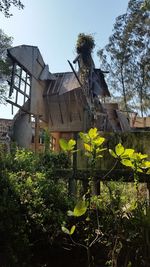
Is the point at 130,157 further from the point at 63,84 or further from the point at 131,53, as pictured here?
the point at 131,53

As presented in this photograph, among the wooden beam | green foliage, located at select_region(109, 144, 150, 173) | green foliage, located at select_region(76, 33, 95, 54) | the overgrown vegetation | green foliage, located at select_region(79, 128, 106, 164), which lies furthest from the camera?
green foliage, located at select_region(76, 33, 95, 54)

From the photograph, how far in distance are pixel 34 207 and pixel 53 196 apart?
407mm

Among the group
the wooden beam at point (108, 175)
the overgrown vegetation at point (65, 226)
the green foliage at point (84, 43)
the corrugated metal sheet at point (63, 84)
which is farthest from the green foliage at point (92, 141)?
the green foliage at point (84, 43)

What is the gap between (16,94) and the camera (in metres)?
13.5

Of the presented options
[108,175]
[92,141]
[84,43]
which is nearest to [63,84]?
[84,43]

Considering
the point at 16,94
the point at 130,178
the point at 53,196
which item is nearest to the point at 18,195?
the point at 53,196

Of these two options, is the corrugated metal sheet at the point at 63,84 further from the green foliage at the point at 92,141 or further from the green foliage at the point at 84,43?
the green foliage at the point at 92,141

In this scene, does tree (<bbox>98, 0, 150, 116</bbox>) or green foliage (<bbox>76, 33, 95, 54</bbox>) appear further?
tree (<bbox>98, 0, 150, 116</bbox>)

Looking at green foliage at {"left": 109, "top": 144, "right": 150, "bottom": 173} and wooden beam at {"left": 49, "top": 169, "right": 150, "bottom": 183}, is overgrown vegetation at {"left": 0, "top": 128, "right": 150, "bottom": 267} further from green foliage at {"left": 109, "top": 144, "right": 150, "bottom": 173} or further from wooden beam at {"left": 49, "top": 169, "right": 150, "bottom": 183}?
green foliage at {"left": 109, "top": 144, "right": 150, "bottom": 173}

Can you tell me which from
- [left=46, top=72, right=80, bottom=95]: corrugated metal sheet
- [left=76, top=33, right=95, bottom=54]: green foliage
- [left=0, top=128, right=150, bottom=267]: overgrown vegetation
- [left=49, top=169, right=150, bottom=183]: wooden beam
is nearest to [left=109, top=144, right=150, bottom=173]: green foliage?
[left=0, top=128, right=150, bottom=267]: overgrown vegetation

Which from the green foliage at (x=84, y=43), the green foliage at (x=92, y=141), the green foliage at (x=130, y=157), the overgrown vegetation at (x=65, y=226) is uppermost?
the green foliage at (x=84, y=43)

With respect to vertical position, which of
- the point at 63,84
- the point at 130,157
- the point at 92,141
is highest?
the point at 63,84

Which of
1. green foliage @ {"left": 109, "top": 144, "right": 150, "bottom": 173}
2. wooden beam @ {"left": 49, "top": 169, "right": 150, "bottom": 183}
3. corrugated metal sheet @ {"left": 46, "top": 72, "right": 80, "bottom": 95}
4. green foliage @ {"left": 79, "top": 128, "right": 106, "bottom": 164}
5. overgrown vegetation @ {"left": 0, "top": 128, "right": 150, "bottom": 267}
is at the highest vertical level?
corrugated metal sheet @ {"left": 46, "top": 72, "right": 80, "bottom": 95}

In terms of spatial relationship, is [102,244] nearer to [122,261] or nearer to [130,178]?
[122,261]
